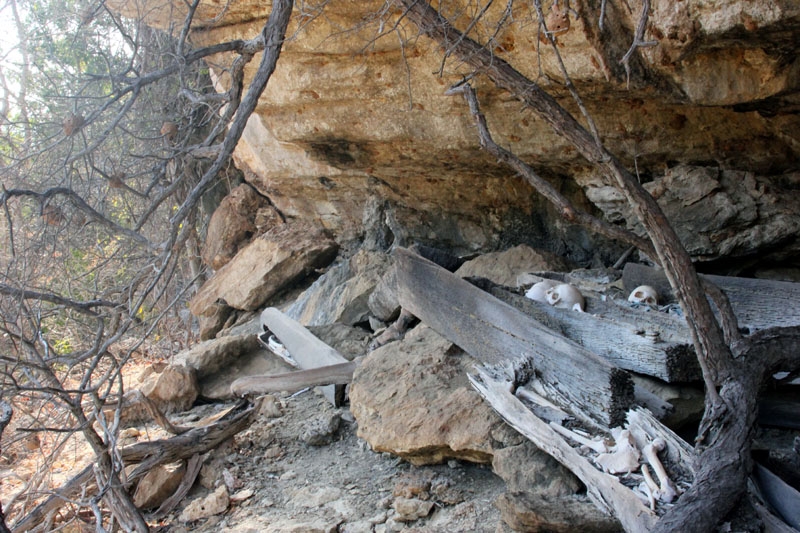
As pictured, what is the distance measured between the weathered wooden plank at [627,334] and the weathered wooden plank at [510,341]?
0.23 metres

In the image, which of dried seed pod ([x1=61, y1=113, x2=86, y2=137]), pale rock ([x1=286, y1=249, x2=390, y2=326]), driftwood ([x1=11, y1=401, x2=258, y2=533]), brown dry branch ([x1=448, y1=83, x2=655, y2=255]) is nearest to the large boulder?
pale rock ([x1=286, y1=249, x2=390, y2=326])

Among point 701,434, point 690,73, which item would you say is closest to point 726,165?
point 690,73

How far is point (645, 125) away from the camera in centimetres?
447

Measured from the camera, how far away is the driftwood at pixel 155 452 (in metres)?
3.86

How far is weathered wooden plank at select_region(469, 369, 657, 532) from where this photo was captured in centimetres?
246

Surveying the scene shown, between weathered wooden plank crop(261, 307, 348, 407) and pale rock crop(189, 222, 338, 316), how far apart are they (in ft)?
3.65

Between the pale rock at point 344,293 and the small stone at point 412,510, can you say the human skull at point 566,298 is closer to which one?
the small stone at point 412,510

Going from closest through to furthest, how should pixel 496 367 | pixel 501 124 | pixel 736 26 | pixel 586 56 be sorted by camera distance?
pixel 736 26
pixel 496 367
pixel 586 56
pixel 501 124

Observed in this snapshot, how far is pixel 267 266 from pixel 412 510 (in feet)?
14.1

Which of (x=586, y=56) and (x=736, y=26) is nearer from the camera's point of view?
(x=736, y=26)

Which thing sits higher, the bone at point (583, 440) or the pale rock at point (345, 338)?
the pale rock at point (345, 338)

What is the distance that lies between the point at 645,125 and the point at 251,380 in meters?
3.13

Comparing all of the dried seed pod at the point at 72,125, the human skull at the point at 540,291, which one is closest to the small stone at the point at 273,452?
the human skull at the point at 540,291

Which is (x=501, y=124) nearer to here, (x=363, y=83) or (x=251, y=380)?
(x=363, y=83)
